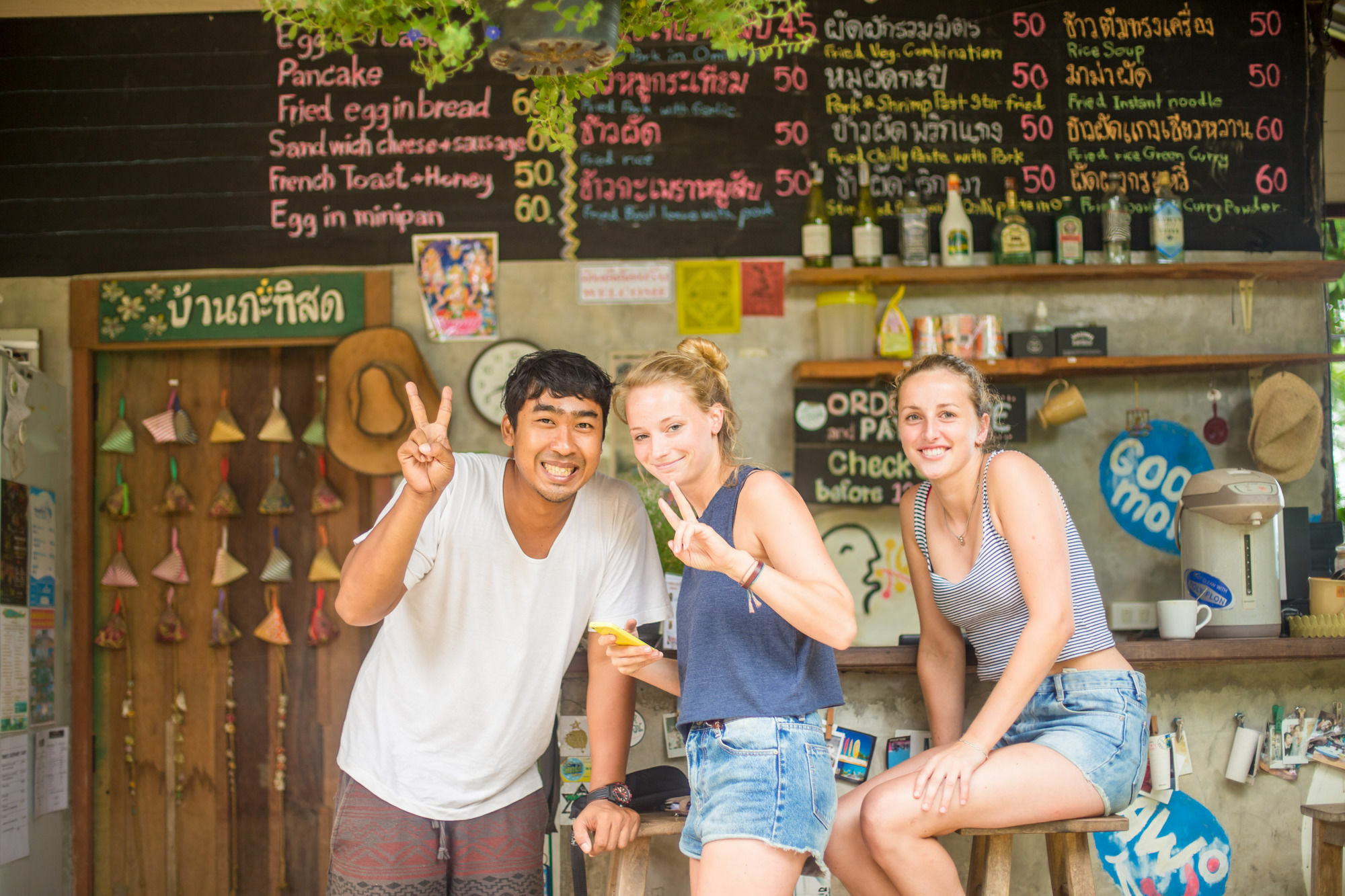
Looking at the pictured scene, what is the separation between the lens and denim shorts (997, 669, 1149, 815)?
204 cm

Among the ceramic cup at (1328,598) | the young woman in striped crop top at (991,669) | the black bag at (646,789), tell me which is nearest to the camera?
the young woman in striped crop top at (991,669)

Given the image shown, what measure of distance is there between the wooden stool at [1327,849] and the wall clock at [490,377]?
2.79 metres

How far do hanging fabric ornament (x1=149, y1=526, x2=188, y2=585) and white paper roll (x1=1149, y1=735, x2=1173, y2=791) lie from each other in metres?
3.30

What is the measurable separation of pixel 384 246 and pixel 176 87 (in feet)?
3.37

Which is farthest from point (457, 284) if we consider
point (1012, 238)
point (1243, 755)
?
point (1243, 755)

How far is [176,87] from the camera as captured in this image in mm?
4191

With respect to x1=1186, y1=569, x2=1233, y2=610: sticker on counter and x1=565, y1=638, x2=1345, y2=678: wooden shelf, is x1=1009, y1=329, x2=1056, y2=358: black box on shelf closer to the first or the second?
x1=1186, y1=569, x2=1233, y2=610: sticker on counter

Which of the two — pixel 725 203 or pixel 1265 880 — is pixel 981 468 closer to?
pixel 1265 880

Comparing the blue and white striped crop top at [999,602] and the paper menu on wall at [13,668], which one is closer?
the blue and white striped crop top at [999,602]

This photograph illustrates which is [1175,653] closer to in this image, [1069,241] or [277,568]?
[1069,241]

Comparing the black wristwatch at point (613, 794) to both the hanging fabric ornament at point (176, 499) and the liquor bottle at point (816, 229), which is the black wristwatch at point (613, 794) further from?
the hanging fabric ornament at point (176, 499)

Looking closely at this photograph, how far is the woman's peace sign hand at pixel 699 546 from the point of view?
1.68 m

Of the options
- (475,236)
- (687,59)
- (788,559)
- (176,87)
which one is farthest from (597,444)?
(176,87)

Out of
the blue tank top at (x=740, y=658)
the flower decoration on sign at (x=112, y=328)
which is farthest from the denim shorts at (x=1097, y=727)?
the flower decoration on sign at (x=112, y=328)
